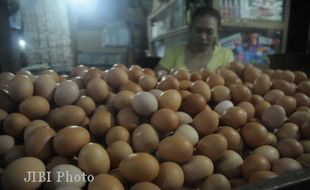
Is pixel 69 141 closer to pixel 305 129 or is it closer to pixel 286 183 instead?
pixel 286 183

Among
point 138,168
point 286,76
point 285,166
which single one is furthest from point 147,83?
point 286,76

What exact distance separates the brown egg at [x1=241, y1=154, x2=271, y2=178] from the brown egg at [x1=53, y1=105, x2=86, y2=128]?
452 mm

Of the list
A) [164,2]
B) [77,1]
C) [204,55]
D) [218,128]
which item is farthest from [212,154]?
[164,2]

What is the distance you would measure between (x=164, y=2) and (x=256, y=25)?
1.81 metres

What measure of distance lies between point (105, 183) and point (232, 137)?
1.21ft

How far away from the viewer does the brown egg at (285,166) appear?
2.17ft

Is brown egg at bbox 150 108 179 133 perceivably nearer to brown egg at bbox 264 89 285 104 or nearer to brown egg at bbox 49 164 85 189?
brown egg at bbox 49 164 85 189

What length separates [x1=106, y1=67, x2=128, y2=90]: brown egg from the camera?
2.94 feet

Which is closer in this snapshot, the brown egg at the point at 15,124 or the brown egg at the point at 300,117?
the brown egg at the point at 15,124

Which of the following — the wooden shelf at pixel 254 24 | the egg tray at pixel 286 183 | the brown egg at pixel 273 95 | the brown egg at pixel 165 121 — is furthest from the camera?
the wooden shelf at pixel 254 24

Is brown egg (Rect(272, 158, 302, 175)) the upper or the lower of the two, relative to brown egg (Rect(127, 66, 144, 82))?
lower

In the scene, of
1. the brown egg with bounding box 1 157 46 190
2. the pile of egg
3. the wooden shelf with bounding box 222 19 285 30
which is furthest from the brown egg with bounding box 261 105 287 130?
the wooden shelf with bounding box 222 19 285 30

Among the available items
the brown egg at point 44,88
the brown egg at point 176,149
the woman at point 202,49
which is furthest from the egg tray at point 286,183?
the woman at point 202,49

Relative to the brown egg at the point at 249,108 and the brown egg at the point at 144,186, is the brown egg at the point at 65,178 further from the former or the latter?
the brown egg at the point at 249,108
